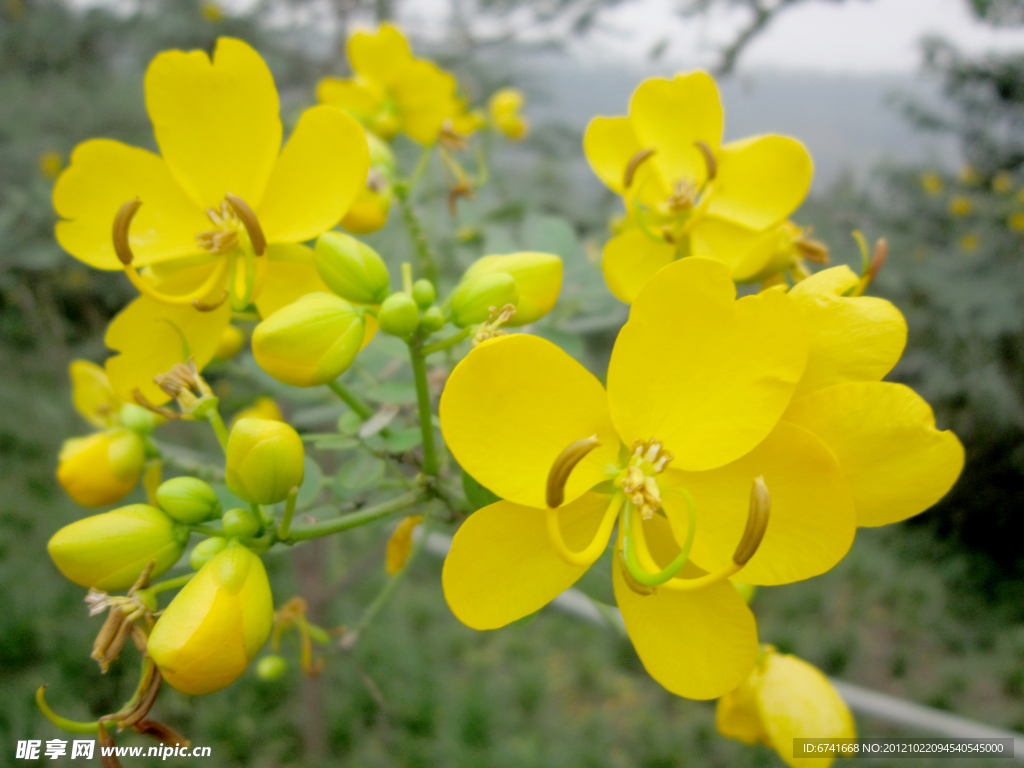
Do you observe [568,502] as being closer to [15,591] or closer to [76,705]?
[76,705]

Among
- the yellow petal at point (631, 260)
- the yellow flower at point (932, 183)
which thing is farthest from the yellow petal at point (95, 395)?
the yellow flower at point (932, 183)

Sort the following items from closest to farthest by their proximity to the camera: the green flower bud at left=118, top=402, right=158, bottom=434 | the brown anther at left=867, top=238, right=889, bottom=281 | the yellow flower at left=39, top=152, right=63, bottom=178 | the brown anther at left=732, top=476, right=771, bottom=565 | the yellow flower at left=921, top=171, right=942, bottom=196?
1. the brown anther at left=732, top=476, right=771, bottom=565
2. the brown anther at left=867, top=238, right=889, bottom=281
3. the green flower bud at left=118, top=402, right=158, bottom=434
4. the yellow flower at left=39, top=152, right=63, bottom=178
5. the yellow flower at left=921, top=171, right=942, bottom=196

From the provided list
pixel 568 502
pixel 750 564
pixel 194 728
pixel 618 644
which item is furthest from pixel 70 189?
pixel 618 644

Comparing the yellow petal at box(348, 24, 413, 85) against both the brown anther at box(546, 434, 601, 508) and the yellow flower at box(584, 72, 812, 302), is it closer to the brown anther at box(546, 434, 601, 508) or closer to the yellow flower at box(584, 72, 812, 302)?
the yellow flower at box(584, 72, 812, 302)

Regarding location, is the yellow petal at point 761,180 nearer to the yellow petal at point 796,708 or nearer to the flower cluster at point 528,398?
the flower cluster at point 528,398

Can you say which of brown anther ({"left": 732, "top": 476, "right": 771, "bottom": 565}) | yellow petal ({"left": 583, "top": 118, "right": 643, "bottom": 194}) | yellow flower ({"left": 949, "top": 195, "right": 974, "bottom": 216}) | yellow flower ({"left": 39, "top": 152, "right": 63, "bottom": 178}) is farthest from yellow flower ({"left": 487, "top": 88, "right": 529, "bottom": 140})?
yellow flower ({"left": 949, "top": 195, "right": 974, "bottom": 216})

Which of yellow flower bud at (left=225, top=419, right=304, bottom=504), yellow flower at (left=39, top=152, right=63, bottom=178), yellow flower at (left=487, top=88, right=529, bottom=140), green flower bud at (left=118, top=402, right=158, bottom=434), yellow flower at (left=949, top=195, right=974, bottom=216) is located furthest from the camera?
yellow flower at (left=949, top=195, right=974, bottom=216)

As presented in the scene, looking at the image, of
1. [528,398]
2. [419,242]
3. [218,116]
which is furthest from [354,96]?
[528,398]
